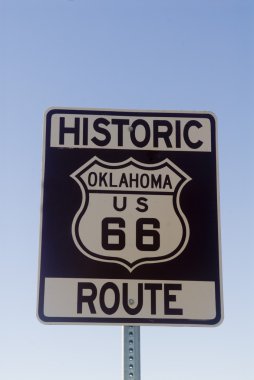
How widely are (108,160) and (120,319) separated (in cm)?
57

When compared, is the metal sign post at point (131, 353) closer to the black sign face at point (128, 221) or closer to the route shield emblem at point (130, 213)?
the black sign face at point (128, 221)

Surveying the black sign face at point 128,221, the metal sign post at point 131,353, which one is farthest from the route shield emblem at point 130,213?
the metal sign post at point 131,353

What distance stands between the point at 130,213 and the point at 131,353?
476 millimetres

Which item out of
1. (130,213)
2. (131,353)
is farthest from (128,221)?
(131,353)

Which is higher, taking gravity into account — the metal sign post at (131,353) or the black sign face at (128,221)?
the black sign face at (128,221)

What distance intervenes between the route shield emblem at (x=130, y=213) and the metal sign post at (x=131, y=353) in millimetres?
213

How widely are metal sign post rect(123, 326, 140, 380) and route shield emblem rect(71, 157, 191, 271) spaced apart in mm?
213

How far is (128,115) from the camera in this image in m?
2.28

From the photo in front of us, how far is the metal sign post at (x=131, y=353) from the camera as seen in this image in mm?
1872

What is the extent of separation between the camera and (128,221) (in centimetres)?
208

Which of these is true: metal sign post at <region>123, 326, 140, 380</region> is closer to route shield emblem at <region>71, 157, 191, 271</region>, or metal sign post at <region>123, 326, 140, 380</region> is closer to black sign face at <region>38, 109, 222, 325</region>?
black sign face at <region>38, 109, 222, 325</region>

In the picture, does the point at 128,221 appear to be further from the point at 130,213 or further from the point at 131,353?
the point at 131,353

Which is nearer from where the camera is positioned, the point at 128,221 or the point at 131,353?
the point at 131,353

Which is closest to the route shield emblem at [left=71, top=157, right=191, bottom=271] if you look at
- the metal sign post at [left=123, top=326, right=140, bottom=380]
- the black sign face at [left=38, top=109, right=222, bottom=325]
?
the black sign face at [left=38, top=109, right=222, bottom=325]
